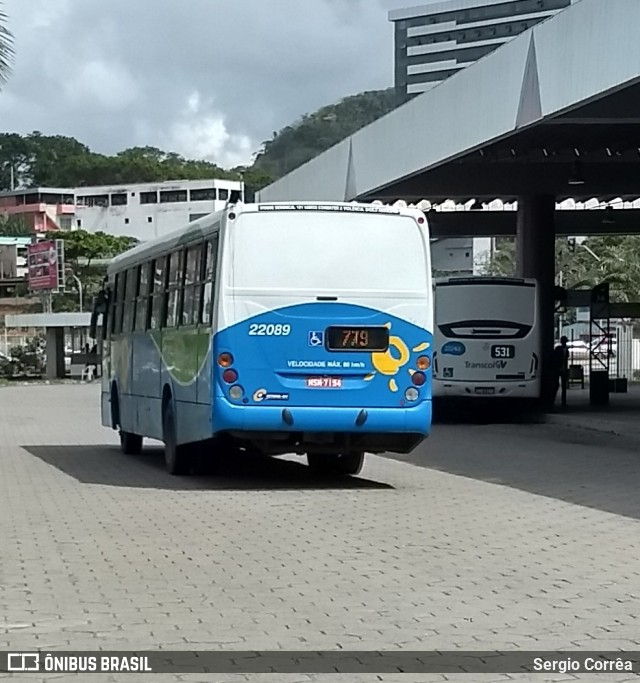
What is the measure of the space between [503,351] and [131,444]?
10.4 meters

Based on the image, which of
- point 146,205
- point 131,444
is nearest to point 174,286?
point 131,444

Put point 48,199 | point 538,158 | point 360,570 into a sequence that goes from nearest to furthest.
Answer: point 360,570 → point 538,158 → point 48,199

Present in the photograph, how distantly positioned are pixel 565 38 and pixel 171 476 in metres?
9.14

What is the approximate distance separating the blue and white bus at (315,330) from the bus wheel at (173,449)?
138cm

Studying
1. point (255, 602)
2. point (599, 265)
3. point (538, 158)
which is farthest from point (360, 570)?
point (599, 265)

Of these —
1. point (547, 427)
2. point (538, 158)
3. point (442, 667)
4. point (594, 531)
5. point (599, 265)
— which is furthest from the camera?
point (599, 265)

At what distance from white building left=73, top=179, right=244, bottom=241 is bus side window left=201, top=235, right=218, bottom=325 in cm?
10759

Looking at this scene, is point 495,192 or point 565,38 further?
point 495,192

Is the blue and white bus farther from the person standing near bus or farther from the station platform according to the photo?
the person standing near bus

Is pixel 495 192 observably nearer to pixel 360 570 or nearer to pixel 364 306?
A: pixel 364 306

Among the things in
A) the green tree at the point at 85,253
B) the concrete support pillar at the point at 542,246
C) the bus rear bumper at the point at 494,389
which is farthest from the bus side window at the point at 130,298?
the green tree at the point at 85,253

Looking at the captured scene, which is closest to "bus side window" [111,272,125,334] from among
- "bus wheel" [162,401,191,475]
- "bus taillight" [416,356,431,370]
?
"bus wheel" [162,401,191,475]

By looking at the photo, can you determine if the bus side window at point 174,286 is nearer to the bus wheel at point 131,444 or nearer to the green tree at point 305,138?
the bus wheel at point 131,444

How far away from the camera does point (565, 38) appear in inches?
843
